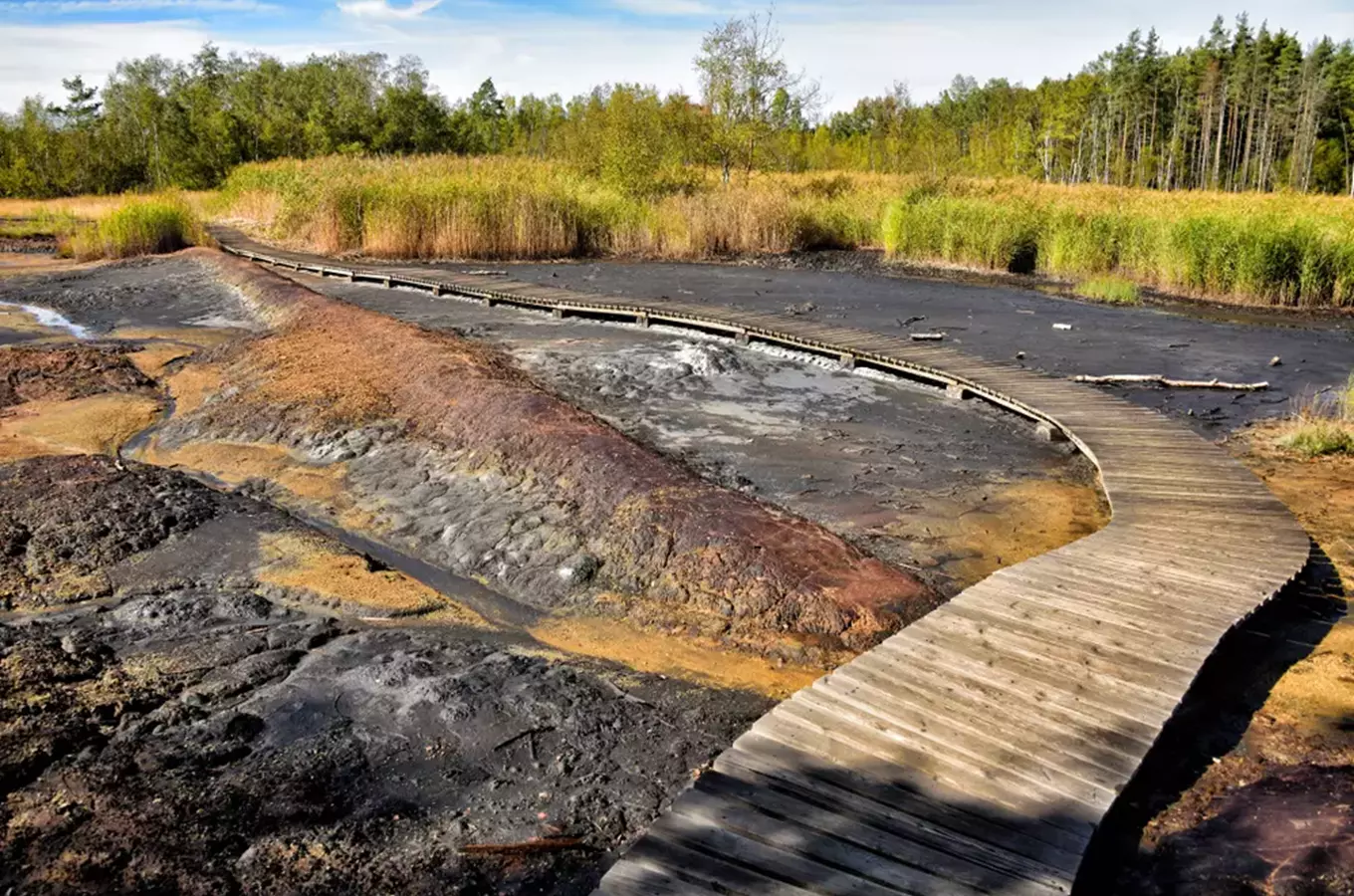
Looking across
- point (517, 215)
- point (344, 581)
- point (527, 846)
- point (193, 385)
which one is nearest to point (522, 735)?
point (527, 846)

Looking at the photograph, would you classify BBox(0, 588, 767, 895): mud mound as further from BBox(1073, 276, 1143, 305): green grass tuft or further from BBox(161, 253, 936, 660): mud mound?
BBox(1073, 276, 1143, 305): green grass tuft

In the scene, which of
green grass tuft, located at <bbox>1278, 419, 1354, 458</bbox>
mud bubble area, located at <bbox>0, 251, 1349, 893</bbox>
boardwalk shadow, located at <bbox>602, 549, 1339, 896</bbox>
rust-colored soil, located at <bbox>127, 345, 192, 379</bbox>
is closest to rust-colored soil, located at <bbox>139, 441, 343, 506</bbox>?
mud bubble area, located at <bbox>0, 251, 1349, 893</bbox>

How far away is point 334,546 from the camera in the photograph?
21.9ft

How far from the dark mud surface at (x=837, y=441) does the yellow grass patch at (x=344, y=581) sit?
276cm

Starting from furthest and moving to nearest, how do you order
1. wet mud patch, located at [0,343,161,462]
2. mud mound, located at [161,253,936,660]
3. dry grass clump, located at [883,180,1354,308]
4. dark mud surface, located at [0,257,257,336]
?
dry grass clump, located at [883,180,1354,308], dark mud surface, located at [0,257,257,336], wet mud patch, located at [0,343,161,462], mud mound, located at [161,253,936,660]

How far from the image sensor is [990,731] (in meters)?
3.90

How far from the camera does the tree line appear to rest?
106 feet

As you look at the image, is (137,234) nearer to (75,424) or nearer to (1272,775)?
(75,424)

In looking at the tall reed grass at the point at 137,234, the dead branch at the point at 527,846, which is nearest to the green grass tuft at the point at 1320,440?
the dead branch at the point at 527,846

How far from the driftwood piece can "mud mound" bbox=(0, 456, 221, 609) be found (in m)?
8.94

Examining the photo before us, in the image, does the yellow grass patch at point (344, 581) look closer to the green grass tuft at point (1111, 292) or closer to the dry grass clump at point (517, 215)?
the green grass tuft at point (1111, 292)

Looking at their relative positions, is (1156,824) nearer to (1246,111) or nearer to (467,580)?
(467,580)

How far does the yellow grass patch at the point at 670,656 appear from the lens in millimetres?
5117

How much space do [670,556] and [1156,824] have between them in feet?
10.2
